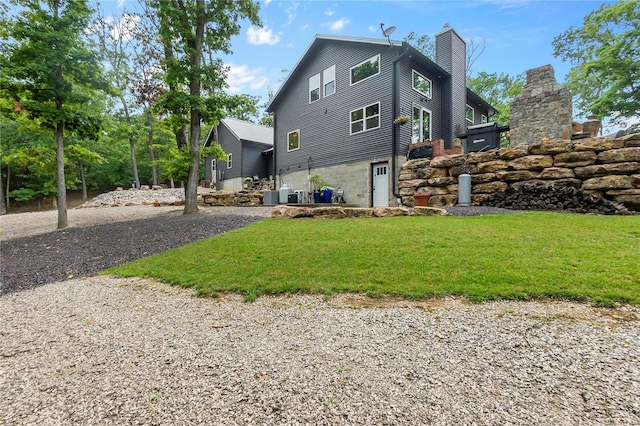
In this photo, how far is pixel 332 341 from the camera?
7.00 feet

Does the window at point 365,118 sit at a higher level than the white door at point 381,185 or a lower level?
higher

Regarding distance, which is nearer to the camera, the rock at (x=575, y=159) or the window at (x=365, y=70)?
the rock at (x=575, y=159)

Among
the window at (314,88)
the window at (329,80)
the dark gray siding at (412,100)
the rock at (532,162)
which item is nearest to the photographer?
the rock at (532,162)

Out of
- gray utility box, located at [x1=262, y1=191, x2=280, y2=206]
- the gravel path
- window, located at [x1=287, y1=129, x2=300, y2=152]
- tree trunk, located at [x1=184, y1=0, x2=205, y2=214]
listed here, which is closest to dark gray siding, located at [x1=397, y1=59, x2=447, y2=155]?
gray utility box, located at [x1=262, y1=191, x2=280, y2=206]

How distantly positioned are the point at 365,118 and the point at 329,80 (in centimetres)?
335

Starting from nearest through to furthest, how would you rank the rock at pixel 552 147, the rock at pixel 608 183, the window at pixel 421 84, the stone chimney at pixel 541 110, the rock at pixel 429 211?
the rock at pixel 608 183 < the rock at pixel 429 211 < the rock at pixel 552 147 < the stone chimney at pixel 541 110 < the window at pixel 421 84

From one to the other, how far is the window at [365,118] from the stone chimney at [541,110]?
5106 millimetres

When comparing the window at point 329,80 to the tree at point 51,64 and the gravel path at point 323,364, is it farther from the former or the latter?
the gravel path at point 323,364

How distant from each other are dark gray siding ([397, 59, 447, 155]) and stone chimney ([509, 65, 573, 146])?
327 centimetres

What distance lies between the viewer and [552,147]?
743 cm

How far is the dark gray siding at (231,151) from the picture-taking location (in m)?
20.3

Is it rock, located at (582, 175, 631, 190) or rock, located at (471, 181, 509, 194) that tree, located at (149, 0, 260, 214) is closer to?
rock, located at (471, 181, 509, 194)

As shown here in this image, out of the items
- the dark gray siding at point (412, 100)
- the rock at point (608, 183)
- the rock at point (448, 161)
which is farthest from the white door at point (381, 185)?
the rock at point (608, 183)

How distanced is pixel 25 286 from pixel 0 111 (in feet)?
20.7
